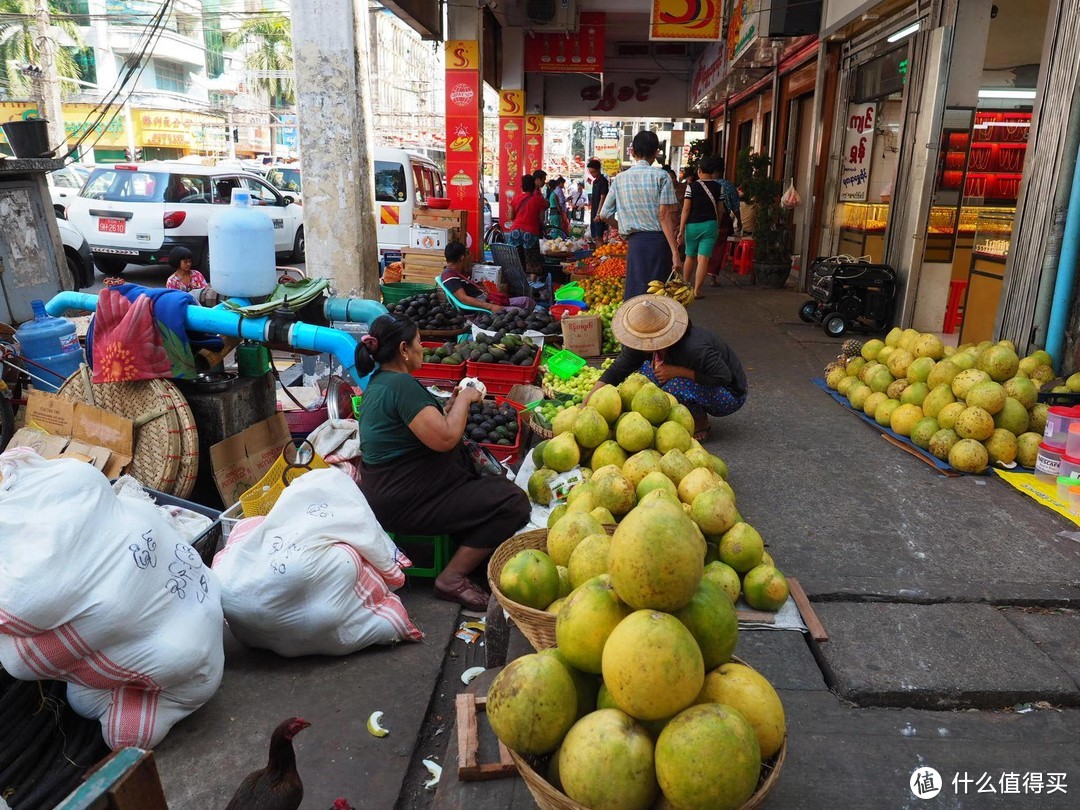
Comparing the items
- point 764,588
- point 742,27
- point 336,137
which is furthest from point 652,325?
point 742,27

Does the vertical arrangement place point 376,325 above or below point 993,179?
below

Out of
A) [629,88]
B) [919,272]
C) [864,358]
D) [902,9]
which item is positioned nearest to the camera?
[864,358]

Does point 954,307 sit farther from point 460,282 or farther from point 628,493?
point 628,493

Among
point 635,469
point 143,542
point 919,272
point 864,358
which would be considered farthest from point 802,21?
point 143,542

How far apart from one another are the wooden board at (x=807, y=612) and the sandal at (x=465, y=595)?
145 cm

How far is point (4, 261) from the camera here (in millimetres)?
7461

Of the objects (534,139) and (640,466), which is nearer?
(640,466)

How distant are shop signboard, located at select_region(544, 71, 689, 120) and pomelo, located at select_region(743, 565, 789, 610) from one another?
78.6 ft

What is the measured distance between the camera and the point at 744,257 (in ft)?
49.1

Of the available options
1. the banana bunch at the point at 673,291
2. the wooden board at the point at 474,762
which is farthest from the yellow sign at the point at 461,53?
the wooden board at the point at 474,762

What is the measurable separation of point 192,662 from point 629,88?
25.5m

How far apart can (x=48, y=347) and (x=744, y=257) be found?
12.2 metres

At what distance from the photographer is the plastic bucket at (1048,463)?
13.7 feet

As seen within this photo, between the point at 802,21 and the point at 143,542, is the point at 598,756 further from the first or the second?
the point at 802,21
